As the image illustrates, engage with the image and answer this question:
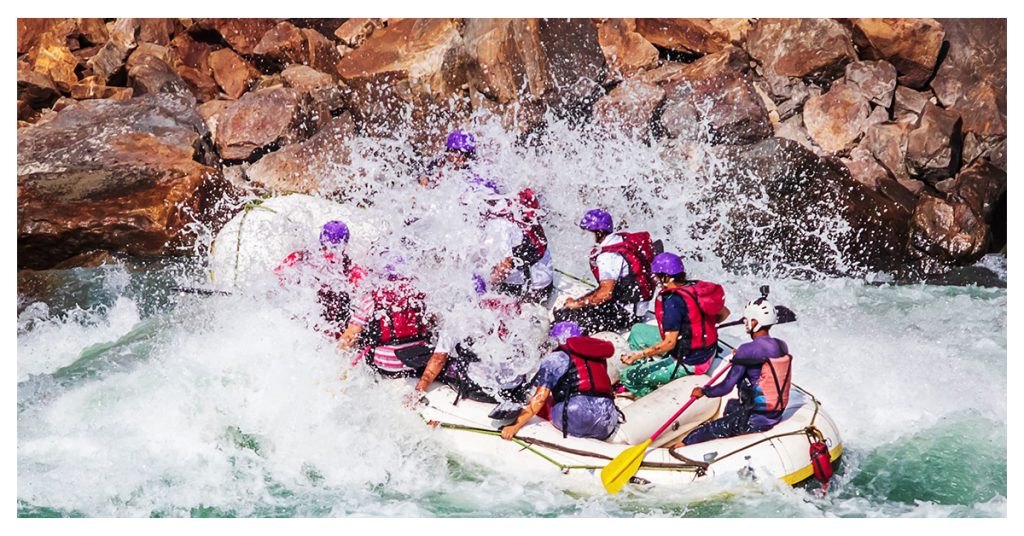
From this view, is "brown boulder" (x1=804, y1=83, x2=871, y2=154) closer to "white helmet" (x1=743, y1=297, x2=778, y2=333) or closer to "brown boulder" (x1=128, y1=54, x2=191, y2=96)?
"white helmet" (x1=743, y1=297, x2=778, y2=333)

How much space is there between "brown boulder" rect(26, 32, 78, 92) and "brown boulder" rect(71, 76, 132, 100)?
0.12 meters

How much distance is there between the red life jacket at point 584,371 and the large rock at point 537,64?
23.5ft

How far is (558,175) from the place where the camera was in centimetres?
1128

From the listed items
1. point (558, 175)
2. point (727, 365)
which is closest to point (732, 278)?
point (558, 175)

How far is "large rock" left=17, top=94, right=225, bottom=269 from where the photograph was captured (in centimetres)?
1116

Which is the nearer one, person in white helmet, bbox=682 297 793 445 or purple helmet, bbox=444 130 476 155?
person in white helmet, bbox=682 297 793 445

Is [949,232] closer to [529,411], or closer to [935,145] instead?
[935,145]

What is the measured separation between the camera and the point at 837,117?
1337 cm

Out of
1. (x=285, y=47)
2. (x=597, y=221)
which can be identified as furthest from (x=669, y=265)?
(x=285, y=47)

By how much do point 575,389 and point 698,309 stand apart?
3.84 ft

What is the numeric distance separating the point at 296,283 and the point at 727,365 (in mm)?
3312

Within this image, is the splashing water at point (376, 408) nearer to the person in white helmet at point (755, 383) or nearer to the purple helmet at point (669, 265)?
the person in white helmet at point (755, 383)

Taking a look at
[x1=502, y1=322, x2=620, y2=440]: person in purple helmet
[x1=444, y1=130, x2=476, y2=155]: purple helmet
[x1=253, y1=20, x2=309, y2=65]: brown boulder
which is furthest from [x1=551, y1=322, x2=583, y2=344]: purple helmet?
[x1=253, y1=20, x2=309, y2=65]: brown boulder

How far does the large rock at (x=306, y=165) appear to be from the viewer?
1224cm
